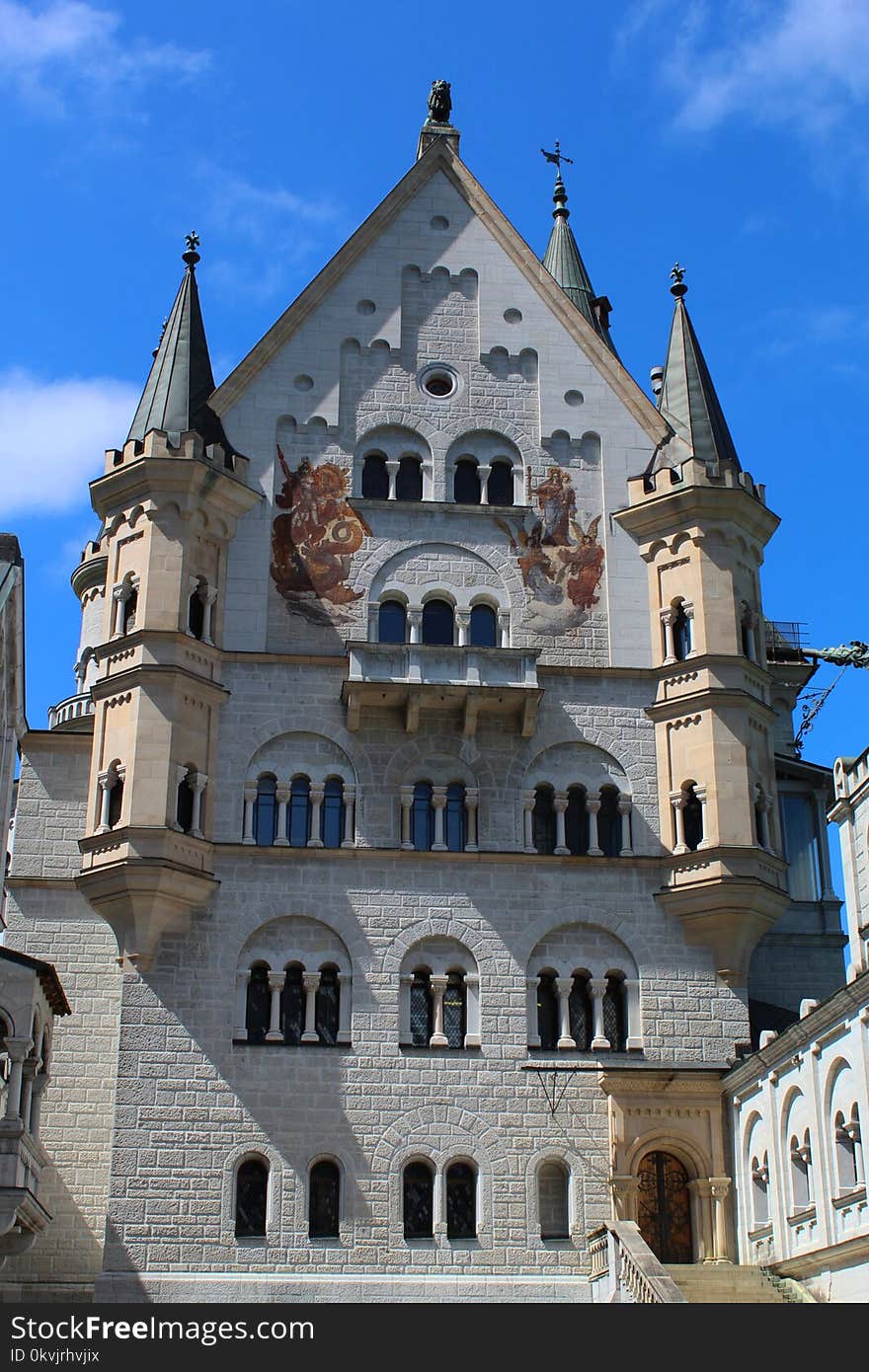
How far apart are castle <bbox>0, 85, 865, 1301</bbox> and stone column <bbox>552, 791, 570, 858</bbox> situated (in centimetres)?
6

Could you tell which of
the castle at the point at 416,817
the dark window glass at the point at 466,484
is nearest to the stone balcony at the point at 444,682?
the castle at the point at 416,817

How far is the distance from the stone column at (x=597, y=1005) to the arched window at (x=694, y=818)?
10.9ft

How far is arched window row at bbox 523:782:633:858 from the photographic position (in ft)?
111

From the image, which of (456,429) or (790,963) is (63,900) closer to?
(456,429)

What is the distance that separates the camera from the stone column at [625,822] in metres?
34.0

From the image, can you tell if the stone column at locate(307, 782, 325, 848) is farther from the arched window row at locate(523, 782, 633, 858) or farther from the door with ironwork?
the door with ironwork

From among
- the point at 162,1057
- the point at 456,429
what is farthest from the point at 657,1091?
the point at 456,429

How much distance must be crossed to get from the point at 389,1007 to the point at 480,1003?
67.5 inches

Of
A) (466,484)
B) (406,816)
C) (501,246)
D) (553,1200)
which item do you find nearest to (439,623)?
(466,484)

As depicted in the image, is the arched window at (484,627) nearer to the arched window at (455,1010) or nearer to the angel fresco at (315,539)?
the angel fresco at (315,539)

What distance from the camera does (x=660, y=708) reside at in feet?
114

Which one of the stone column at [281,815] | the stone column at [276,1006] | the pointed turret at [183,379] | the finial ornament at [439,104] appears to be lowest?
the stone column at [276,1006]

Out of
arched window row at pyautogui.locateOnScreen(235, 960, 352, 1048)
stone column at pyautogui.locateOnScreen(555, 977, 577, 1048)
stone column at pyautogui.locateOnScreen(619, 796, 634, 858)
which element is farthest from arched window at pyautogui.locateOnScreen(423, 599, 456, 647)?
stone column at pyautogui.locateOnScreen(555, 977, 577, 1048)
